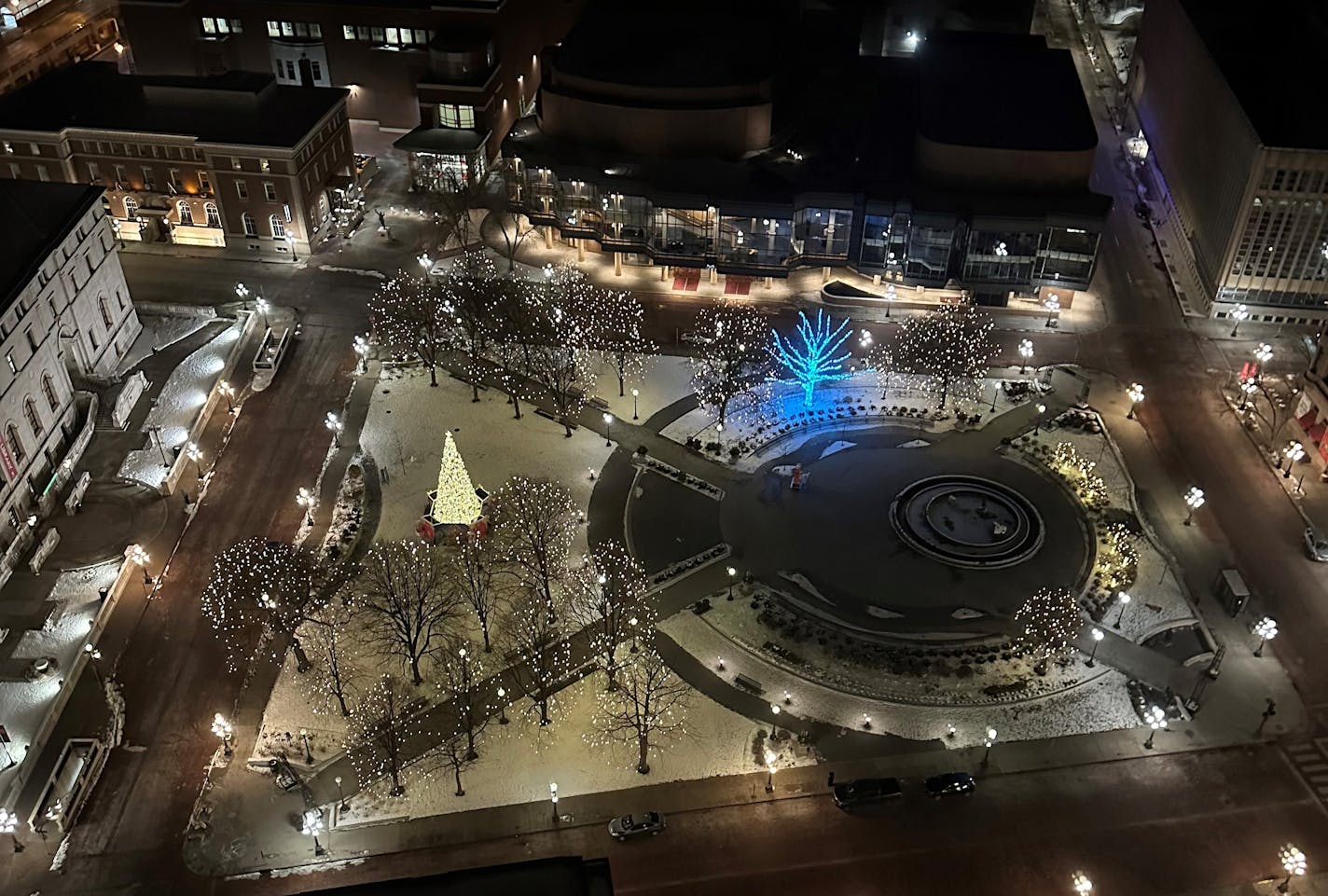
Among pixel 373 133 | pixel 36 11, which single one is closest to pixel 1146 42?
pixel 373 133

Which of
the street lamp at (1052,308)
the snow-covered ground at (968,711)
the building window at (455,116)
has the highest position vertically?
the building window at (455,116)

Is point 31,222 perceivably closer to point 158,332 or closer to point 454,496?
point 158,332

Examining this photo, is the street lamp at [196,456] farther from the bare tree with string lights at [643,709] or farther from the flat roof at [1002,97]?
the flat roof at [1002,97]

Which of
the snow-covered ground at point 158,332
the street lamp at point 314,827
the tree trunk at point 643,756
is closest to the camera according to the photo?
the street lamp at point 314,827

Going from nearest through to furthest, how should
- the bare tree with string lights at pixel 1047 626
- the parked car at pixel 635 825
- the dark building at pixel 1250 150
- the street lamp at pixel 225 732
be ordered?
the parked car at pixel 635 825
the street lamp at pixel 225 732
the bare tree with string lights at pixel 1047 626
the dark building at pixel 1250 150

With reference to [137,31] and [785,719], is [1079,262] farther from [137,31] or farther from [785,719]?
[137,31]

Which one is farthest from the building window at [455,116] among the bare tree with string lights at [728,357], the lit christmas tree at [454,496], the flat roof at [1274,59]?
the flat roof at [1274,59]

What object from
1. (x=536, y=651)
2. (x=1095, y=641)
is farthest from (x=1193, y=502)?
(x=536, y=651)
